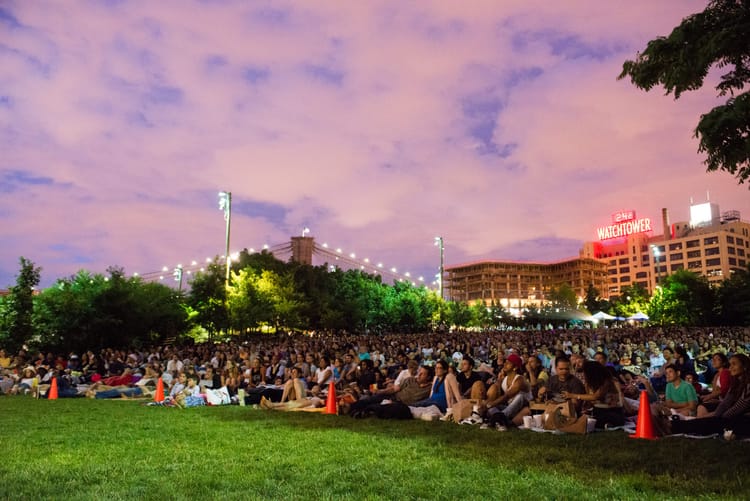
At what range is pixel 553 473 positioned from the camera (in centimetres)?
643

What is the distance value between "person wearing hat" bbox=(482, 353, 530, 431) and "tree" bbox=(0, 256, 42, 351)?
86.0 ft

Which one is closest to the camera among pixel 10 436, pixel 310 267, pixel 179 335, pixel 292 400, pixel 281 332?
pixel 10 436

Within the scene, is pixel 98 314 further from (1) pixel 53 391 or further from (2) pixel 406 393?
(2) pixel 406 393

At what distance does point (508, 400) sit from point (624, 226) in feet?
551

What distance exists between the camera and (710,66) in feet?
26.5

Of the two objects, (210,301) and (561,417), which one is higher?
(210,301)

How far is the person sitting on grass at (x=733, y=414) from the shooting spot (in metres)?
8.28

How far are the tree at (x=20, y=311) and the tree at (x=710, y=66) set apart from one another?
1173 inches

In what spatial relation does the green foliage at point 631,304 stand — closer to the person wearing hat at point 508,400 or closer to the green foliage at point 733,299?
the green foliage at point 733,299

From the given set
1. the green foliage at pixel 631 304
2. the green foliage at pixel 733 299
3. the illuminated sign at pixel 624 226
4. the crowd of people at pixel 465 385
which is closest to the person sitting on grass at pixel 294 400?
the crowd of people at pixel 465 385

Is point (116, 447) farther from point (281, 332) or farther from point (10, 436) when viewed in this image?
point (281, 332)

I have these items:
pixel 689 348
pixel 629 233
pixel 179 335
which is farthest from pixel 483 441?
pixel 629 233

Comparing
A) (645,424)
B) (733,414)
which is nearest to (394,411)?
(645,424)

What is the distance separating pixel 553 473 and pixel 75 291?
29.1 metres
